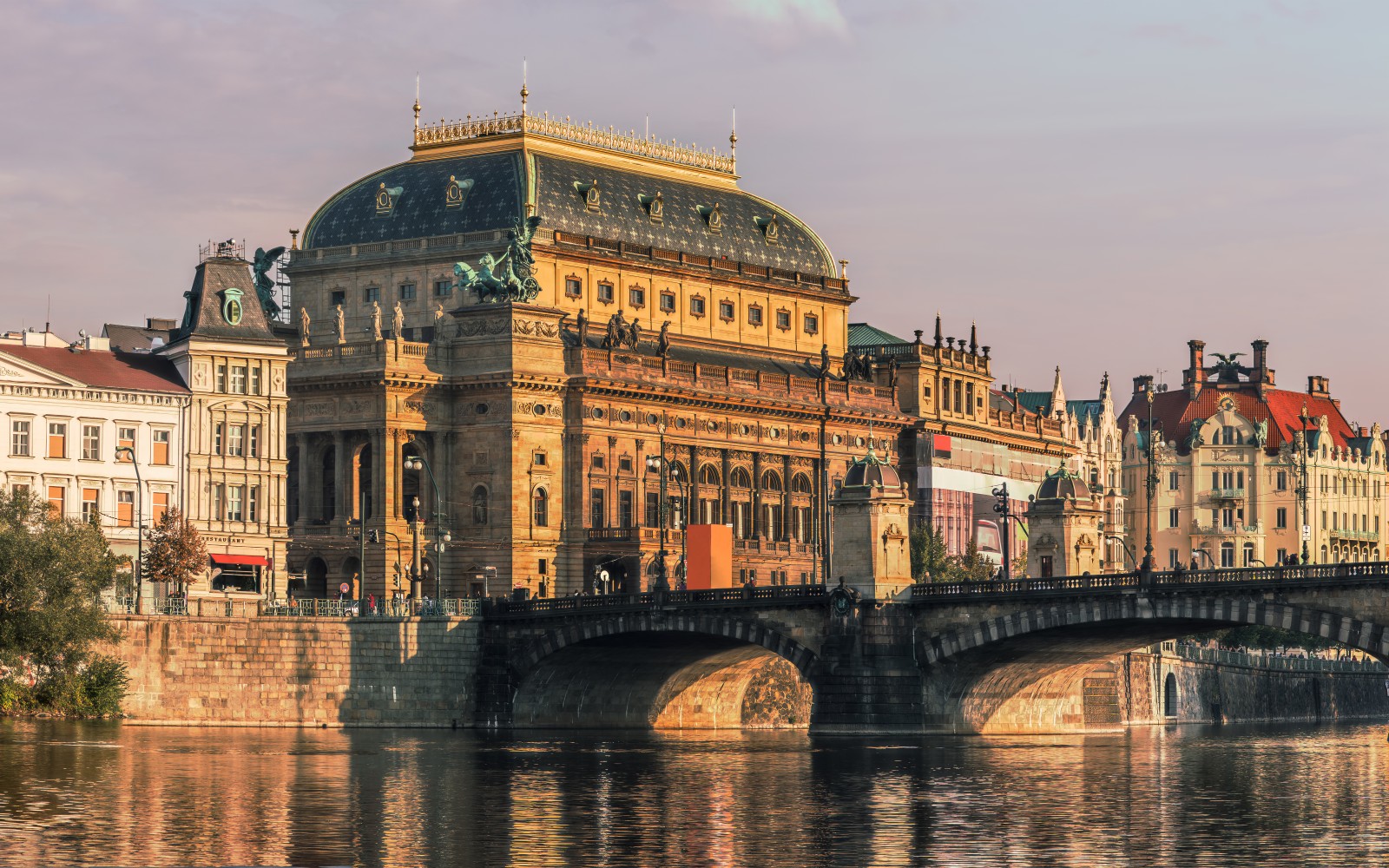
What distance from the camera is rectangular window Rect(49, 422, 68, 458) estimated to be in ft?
490

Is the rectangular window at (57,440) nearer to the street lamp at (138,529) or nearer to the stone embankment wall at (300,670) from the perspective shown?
the street lamp at (138,529)

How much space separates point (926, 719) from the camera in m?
135

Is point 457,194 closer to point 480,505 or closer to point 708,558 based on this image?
point 480,505

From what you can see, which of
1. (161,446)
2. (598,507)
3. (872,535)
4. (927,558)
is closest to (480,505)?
(598,507)

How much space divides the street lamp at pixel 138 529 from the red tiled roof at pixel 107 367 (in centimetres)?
361

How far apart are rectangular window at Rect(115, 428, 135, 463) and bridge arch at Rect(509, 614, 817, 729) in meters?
23.3

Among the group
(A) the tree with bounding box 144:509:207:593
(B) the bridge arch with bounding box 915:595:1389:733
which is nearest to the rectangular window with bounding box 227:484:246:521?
(A) the tree with bounding box 144:509:207:593

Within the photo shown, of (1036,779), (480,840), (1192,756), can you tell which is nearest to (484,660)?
(1192,756)

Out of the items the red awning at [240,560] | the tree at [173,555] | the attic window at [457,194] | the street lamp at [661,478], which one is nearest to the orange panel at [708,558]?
the street lamp at [661,478]

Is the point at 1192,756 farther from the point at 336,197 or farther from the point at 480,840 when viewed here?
the point at 336,197

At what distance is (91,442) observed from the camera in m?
151

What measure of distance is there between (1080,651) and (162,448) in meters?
49.6

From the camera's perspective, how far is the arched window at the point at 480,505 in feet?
583

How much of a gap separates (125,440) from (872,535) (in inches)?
1602
